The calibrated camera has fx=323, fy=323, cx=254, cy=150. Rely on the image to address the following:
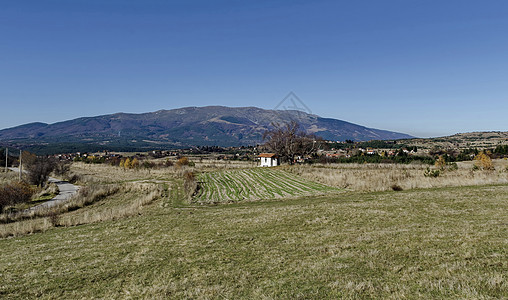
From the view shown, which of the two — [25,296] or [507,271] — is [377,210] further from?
[25,296]

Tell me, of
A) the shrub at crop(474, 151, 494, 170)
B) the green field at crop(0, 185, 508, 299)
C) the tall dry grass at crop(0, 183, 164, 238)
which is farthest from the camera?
the shrub at crop(474, 151, 494, 170)

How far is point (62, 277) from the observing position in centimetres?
933

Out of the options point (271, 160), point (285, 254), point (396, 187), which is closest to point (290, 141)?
point (271, 160)

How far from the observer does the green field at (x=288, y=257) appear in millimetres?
6910

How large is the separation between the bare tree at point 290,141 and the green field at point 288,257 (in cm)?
5249

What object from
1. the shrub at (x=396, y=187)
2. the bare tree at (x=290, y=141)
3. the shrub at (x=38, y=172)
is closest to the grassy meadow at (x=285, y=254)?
the shrub at (x=396, y=187)

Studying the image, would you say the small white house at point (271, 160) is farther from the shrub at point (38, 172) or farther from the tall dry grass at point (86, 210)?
the shrub at point (38, 172)

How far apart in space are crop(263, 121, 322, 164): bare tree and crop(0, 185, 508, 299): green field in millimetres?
52485

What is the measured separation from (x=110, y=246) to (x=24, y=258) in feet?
9.49

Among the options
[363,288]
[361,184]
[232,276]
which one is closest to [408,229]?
[363,288]

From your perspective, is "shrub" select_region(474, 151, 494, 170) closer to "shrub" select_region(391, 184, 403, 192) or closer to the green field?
"shrub" select_region(391, 184, 403, 192)

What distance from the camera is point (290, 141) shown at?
225 ft

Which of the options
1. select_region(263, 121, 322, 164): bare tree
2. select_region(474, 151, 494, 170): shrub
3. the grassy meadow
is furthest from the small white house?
the grassy meadow

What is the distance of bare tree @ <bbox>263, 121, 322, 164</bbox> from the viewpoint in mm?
68438
